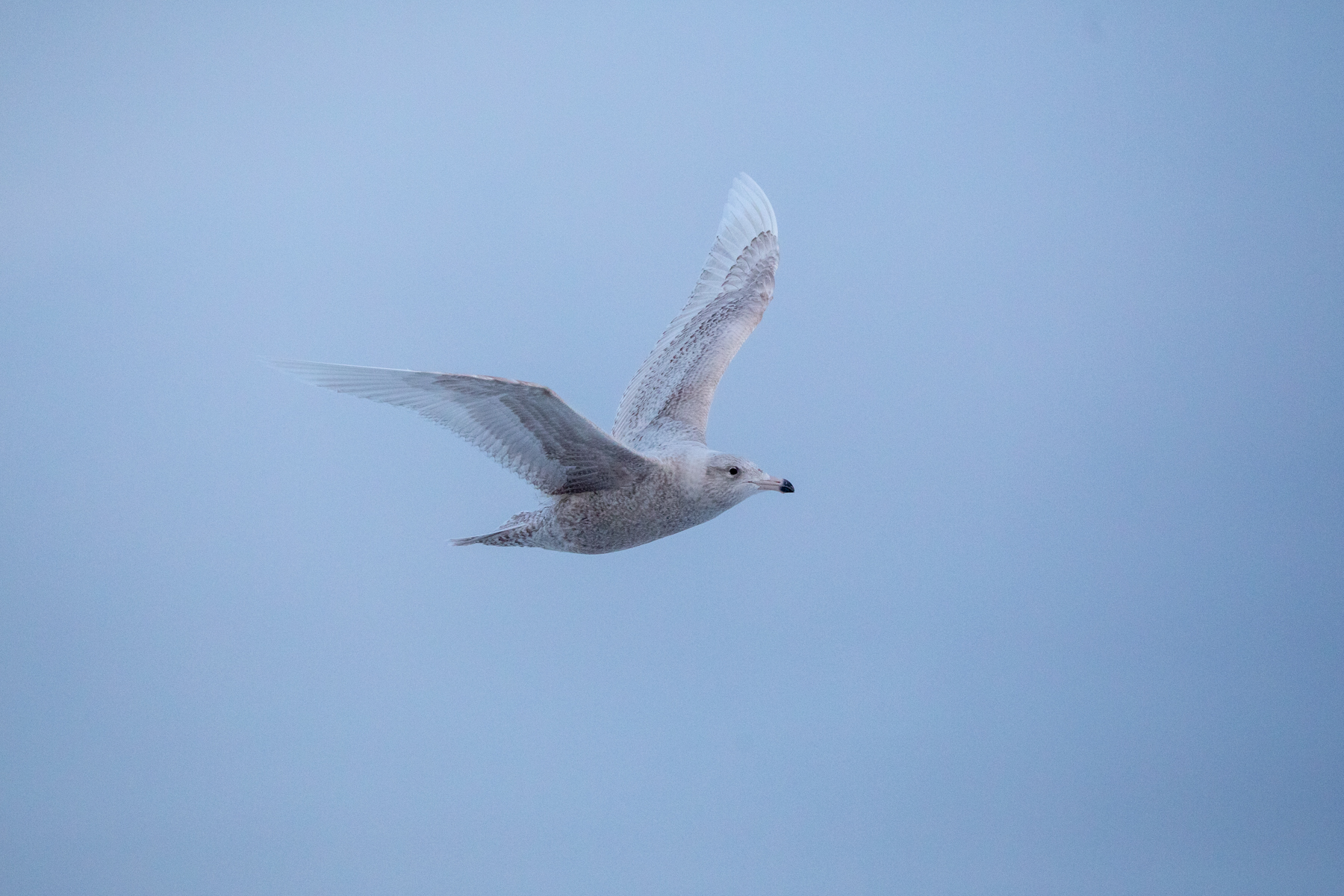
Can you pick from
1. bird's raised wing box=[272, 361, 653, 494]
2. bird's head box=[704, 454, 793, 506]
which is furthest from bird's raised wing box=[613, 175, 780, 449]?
bird's raised wing box=[272, 361, 653, 494]

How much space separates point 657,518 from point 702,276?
2.04 meters

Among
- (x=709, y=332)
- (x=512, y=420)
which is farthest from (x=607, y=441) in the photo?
(x=709, y=332)

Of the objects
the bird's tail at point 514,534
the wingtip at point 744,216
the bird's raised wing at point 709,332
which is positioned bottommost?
the bird's tail at point 514,534

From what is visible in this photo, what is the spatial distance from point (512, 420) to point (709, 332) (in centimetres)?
172

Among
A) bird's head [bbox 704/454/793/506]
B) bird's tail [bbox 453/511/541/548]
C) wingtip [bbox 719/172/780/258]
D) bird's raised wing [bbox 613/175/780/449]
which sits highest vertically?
wingtip [bbox 719/172/780/258]

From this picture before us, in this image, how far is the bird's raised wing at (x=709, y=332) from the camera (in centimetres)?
509

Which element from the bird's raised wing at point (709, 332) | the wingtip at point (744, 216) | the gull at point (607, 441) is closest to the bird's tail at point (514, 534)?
the gull at point (607, 441)

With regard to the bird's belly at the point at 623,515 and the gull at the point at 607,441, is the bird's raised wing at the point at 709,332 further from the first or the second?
the bird's belly at the point at 623,515

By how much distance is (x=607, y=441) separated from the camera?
13.3 feet

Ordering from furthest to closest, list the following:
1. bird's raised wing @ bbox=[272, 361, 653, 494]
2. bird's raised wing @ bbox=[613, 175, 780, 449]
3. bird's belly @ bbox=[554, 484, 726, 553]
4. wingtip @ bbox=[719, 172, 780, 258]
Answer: wingtip @ bbox=[719, 172, 780, 258] < bird's raised wing @ bbox=[613, 175, 780, 449] < bird's belly @ bbox=[554, 484, 726, 553] < bird's raised wing @ bbox=[272, 361, 653, 494]

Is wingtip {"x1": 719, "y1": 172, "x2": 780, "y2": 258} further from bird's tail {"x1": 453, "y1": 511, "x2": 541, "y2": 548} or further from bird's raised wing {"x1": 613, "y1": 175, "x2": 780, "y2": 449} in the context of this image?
bird's tail {"x1": 453, "y1": 511, "x2": 541, "y2": 548}

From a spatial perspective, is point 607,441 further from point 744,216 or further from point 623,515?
point 744,216

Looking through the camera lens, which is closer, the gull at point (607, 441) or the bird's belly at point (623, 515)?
the gull at point (607, 441)

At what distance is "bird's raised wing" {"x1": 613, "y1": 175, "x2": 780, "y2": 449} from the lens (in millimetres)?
5094
